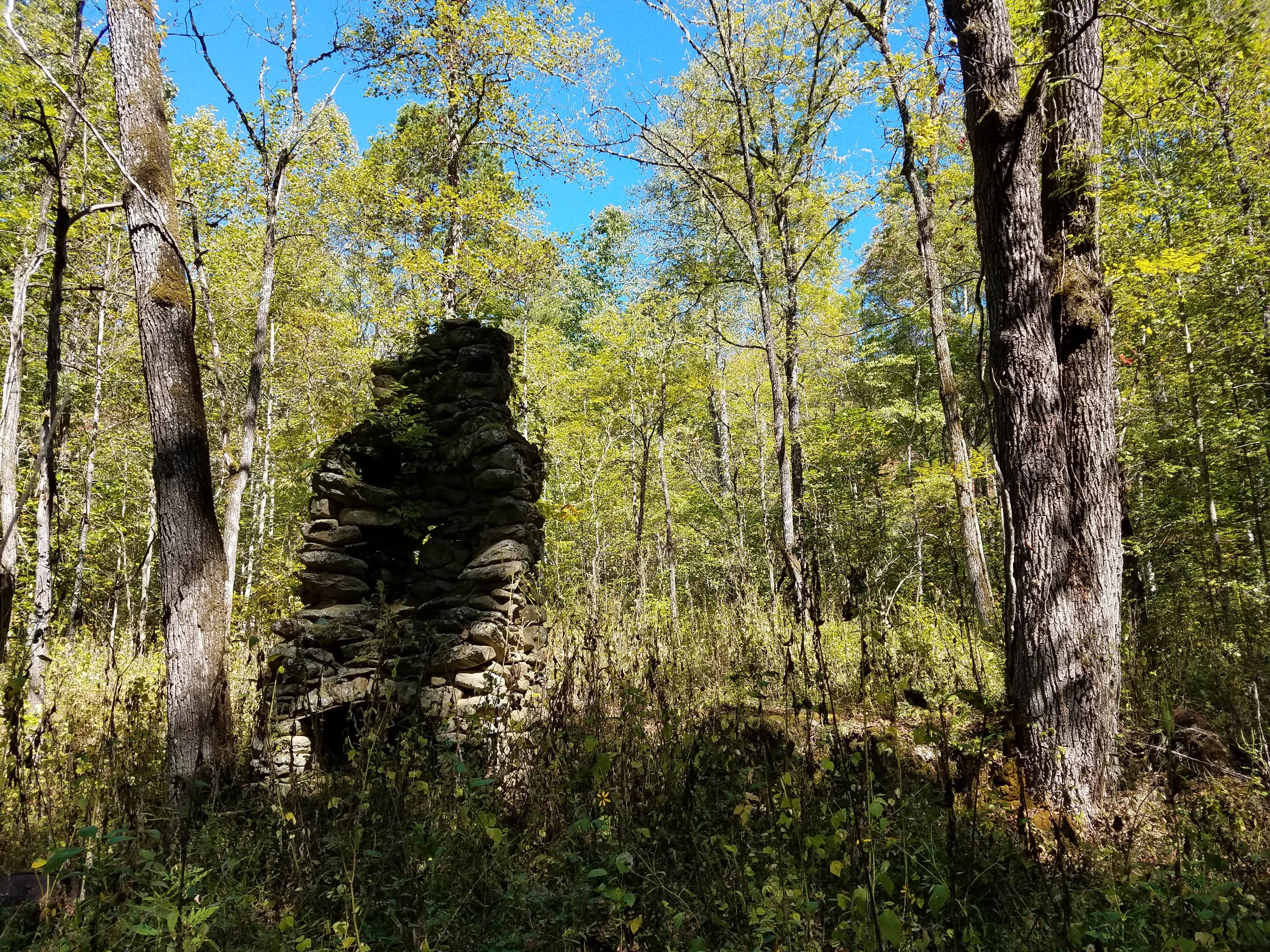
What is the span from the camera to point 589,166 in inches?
410

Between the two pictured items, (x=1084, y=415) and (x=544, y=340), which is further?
(x=544, y=340)

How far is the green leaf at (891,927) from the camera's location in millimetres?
1181

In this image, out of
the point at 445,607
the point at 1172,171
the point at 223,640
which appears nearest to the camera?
the point at 223,640

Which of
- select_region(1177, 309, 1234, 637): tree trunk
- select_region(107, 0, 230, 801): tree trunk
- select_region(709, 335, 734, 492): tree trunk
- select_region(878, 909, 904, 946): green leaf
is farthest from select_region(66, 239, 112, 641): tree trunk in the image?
select_region(1177, 309, 1234, 637): tree trunk

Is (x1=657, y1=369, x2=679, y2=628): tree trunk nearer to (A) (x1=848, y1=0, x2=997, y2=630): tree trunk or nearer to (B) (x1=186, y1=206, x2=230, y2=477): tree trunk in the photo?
(A) (x1=848, y1=0, x2=997, y2=630): tree trunk

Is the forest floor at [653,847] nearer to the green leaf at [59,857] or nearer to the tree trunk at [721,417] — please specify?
the green leaf at [59,857]

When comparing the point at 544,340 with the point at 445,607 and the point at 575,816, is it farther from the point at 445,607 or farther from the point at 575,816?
the point at 575,816

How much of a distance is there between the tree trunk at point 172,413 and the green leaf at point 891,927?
13.4ft

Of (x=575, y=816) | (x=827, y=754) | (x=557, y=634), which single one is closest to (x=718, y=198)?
(x=557, y=634)

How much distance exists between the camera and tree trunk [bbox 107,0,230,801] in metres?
3.87

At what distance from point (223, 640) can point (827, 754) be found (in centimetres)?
391

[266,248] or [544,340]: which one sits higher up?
[544,340]

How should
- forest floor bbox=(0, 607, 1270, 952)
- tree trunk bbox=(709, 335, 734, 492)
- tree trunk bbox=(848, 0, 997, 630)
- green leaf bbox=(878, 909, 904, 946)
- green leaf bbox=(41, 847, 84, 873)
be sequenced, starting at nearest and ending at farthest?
green leaf bbox=(878, 909, 904, 946) < green leaf bbox=(41, 847, 84, 873) < forest floor bbox=(0, 607, 1270, 952) < tree trunk bbox=(848, 0, 997, 630) < tree trunk bbox=(709, 335, 734, 492)

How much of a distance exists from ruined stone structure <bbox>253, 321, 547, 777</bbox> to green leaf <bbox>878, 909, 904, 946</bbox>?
3.46 metres
